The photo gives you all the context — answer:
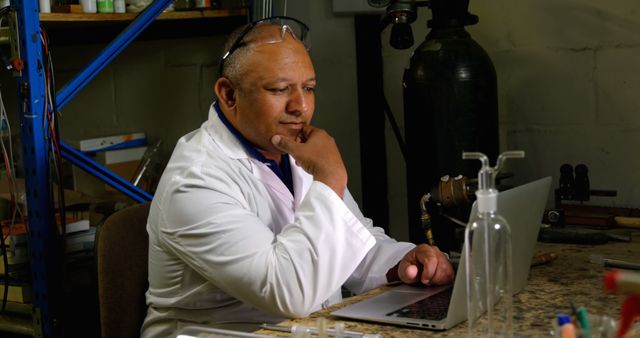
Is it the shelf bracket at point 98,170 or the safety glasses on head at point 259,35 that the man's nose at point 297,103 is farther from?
the shelf bracket at point 98,170

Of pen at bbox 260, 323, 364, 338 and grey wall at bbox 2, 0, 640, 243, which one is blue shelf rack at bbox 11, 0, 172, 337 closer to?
grey wall at bbox 2, 0, 640, 243

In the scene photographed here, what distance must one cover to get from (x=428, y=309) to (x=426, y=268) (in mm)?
224

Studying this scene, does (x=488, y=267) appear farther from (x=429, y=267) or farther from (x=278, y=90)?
(x=278, y=90)

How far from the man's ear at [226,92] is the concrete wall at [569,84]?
1023 mm

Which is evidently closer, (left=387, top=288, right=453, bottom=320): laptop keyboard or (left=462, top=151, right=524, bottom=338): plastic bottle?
(left=462, top=151, right=524, bottom=338): plastic bottle

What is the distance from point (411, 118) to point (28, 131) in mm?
1002

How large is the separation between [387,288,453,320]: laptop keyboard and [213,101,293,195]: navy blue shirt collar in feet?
1.55

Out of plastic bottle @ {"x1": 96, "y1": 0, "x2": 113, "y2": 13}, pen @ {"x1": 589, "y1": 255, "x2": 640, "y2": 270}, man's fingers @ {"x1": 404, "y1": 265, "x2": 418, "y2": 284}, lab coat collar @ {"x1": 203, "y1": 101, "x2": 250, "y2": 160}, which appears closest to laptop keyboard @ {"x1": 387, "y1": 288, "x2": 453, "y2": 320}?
man's fingers @ {"x1": 404, "y1": 265, "x2": 418, "y2": 284}

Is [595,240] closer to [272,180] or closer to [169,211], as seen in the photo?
[272,180]

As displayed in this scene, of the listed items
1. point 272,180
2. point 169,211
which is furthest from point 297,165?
point 169,211

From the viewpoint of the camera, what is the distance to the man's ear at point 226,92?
6.19 ft

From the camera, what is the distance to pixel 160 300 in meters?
1.84

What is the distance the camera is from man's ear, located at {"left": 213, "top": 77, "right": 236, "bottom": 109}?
6.19 ft

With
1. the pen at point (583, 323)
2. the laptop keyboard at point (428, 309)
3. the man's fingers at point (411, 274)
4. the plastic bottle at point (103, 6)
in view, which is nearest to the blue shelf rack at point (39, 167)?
the plastic bottle at point (103, 6)
